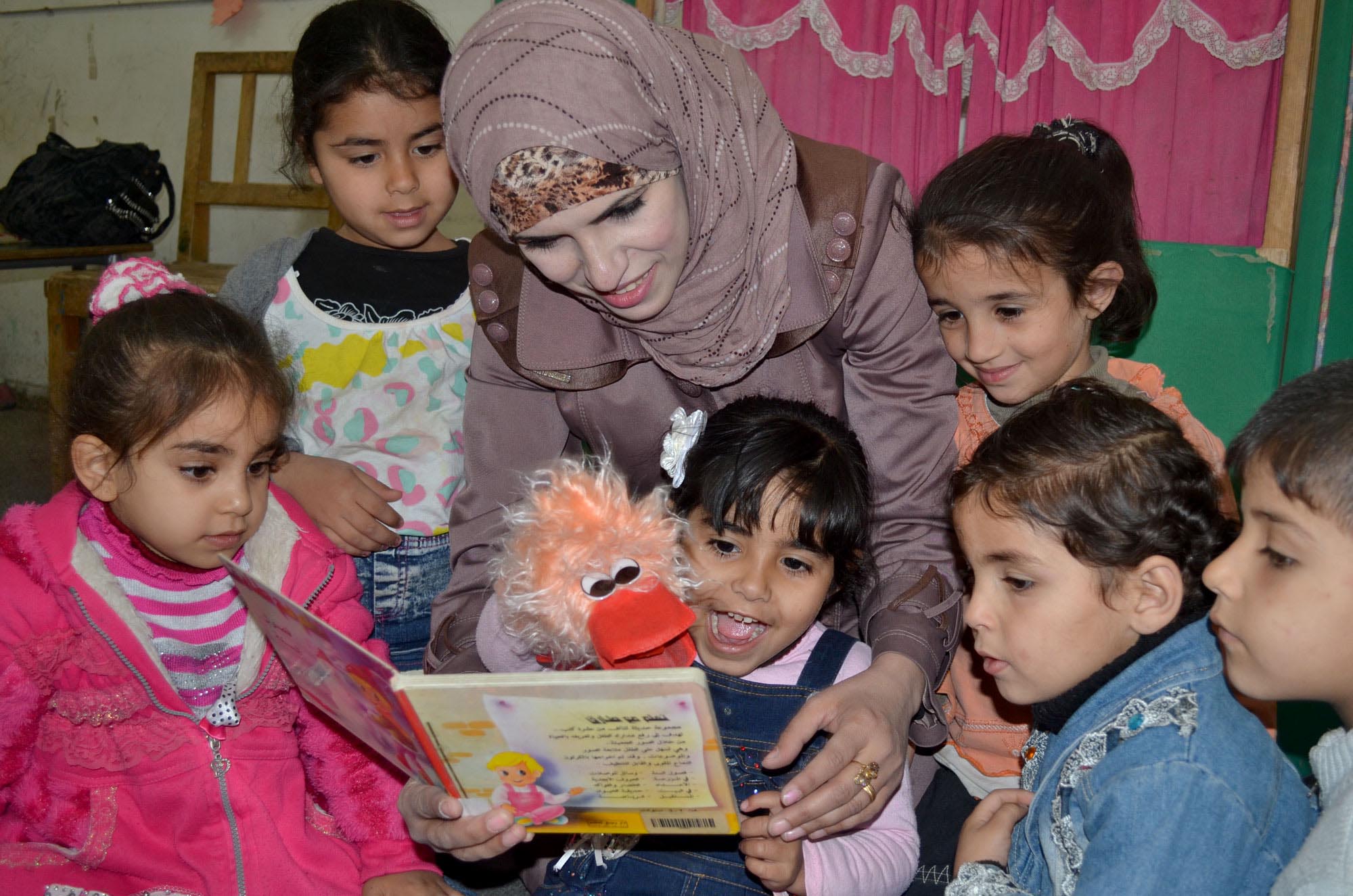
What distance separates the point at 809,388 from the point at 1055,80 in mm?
1272

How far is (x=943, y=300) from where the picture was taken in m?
1.87

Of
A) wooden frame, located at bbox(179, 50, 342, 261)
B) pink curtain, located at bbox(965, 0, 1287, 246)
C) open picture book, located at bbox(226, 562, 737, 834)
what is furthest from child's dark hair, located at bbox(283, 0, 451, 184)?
wooden frame, located at bbox(179, 50, 342, 261)

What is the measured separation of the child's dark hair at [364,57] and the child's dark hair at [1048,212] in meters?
0.96

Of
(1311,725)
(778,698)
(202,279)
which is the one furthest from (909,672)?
(202,279)

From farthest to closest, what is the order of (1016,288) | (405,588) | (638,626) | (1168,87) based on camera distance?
(1168,87)
(405,588)
(1016,288)
(638,626)

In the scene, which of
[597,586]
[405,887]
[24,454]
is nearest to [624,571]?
[597,586]

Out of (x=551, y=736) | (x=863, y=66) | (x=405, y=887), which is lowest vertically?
(x=405, y=887)

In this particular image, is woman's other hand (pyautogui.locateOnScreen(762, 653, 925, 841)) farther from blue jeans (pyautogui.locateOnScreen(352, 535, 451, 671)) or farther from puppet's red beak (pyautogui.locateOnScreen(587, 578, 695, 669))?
blue jeans (pyautogui.locateOnScreen(352, 535, 451, 671))

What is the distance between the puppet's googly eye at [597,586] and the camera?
4.30 feet

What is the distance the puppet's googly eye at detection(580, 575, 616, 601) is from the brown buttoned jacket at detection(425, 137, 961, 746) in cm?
47

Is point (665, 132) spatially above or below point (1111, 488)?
above

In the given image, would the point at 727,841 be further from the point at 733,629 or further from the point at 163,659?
the point at 163,659

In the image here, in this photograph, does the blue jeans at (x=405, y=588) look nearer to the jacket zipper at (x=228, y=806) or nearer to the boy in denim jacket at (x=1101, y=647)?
the jacket zipper at (x=228, y=806)

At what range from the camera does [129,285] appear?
1.81 meters
